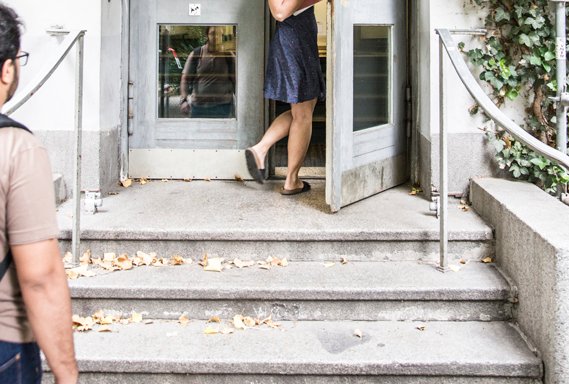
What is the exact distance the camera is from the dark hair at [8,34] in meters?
1.61

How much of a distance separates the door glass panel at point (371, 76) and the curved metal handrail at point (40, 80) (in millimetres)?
1746

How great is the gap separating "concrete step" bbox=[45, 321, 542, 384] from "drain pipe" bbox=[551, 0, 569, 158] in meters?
1.38

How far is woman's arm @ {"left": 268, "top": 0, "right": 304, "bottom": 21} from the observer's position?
4.62 meters

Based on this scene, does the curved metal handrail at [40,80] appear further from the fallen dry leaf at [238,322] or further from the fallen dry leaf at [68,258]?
the fallen dry leaf at [238,322]

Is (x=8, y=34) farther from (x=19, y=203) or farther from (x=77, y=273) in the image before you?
(x=77, y=273)

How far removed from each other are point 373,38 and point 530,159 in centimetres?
128

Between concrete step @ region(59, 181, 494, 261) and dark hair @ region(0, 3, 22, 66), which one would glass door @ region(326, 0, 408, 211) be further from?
dark hair @ region(0, 3, 22, 66)

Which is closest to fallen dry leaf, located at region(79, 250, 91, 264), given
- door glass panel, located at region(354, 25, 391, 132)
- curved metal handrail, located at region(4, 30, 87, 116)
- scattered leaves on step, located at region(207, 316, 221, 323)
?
scattered leaves on step, located at region(207, 316, 221, 323)

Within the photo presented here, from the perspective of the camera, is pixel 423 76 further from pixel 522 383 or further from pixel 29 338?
pixel 29 338

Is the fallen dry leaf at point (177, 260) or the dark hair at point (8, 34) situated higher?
the dark hair at point (8, 34)

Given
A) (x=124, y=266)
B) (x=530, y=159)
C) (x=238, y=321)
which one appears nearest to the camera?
(x=238, y=321)

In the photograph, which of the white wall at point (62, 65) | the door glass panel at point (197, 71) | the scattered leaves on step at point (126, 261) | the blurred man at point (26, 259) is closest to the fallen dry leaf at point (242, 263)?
the scattered leaves on step at point (126, 261)

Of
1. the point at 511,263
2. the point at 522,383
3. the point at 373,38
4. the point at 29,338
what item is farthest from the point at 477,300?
the point at 29,338

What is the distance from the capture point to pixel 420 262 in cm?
397
